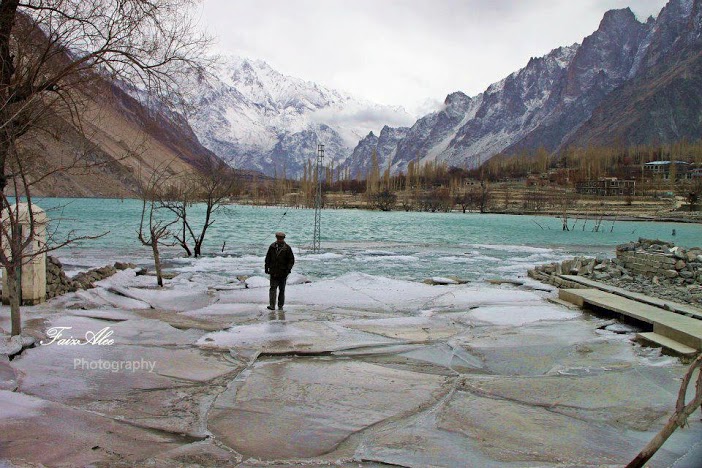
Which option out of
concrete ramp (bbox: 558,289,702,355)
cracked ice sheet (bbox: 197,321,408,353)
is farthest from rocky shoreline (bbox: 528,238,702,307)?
cracked ice sheet (bbox: 197,321,408,353)

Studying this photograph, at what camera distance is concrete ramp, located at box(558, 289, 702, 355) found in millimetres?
9469

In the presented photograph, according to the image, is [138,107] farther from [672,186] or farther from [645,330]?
[672,186]

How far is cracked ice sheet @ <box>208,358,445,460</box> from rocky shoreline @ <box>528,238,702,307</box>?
34.8 ft

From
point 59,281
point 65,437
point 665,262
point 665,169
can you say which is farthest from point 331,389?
point 665,169

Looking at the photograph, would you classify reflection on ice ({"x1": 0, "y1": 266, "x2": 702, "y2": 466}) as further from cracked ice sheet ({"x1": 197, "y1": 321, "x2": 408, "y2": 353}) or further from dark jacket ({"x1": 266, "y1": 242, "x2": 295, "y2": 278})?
dark jacket ({"x1": 266, "y1": 242, "x2": 295, "y2": 278})

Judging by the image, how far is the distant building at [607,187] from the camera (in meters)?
155

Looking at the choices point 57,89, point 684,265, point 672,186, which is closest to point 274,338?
point 57,89

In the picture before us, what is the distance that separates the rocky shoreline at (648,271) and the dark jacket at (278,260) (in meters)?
9.92

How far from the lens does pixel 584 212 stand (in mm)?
130625

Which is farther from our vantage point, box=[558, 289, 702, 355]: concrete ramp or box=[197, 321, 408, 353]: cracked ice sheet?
box=[558, 289, 702, 355]: concrete ramp

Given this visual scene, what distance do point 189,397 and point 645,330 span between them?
9122 mm

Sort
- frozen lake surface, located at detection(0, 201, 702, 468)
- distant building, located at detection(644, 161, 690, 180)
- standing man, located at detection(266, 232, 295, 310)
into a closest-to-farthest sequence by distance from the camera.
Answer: frozen lake surface, located at detection(0, 201, 702, 468) < standing man, located at detection(266, 232, 295, 310) < distant building, located at detection(644, 161, 690, 180)

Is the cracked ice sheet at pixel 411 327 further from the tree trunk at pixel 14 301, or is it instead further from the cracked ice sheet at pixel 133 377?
the tree trunk at pixel 14 301

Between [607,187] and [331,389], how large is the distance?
16501 centimetres
